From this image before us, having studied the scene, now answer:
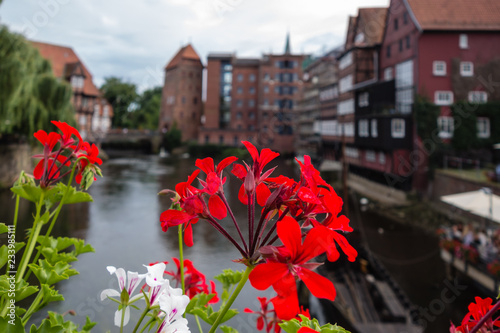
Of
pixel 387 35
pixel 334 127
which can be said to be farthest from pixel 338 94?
pixel 387 35

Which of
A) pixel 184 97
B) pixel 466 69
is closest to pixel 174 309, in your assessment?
pixel 466 69

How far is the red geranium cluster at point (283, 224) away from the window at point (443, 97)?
13347 mm

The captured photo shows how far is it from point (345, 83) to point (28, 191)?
16.4 metres

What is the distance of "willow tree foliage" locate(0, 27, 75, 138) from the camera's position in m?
3.13

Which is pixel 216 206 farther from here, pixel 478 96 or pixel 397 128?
pixel 478 96

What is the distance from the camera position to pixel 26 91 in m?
4.36

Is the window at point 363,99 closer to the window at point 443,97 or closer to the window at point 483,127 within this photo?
the window at point 443,97

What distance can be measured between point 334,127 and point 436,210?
24.0 feet

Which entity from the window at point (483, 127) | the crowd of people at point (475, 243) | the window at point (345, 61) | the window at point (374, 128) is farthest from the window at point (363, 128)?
the crowd of people at point (475, 243)

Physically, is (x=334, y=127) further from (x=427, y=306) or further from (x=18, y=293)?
(x=18, y=293)

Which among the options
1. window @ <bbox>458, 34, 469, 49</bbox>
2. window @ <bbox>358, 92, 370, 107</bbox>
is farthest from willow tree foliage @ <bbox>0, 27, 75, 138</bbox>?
window @ <bbox>458, 34, 469, 49</bbox>

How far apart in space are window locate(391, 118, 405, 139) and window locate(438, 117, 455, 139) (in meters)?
1.21

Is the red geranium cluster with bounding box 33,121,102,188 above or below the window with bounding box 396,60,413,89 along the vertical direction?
below

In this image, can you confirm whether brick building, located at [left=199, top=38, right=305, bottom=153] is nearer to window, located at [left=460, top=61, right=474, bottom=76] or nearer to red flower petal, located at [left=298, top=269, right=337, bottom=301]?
window, located at [left=460, top=61, right=474, bottom=76]
